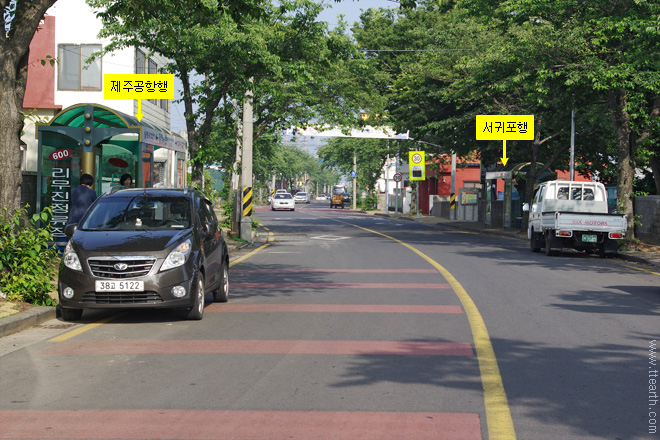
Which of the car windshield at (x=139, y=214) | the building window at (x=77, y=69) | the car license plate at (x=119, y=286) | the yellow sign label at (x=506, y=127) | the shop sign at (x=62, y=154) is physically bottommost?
the car license plate at (x=119, y=286)

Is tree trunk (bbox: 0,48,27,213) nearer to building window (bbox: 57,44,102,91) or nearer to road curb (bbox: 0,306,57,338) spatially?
road curb (bbox: 0,306,57,338)

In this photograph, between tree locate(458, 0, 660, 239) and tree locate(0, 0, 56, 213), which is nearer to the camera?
tree locate(0, 0, 56, 213)

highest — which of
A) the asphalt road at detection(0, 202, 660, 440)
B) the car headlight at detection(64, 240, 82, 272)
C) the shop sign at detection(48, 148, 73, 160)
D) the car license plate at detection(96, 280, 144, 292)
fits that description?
the shop sign at detection(48, 148, 73, 160)

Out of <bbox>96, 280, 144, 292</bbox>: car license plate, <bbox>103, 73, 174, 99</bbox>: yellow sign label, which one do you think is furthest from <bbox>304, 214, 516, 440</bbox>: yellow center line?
<bbox>103, 73, 174, 99</bbox>: yellow sign label

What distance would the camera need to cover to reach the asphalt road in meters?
5.37

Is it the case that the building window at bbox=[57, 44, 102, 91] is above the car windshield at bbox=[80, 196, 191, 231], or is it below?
above

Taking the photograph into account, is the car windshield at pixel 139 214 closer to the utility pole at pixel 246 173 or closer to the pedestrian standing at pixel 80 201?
the pedestrian standing at pixel 80 201

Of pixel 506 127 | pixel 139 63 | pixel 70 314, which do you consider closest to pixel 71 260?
pixel 70 314

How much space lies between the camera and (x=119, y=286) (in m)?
9.27

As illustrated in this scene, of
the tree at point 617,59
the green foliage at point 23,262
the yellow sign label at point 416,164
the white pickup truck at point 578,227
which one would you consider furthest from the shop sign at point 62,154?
the yellow sign label at point 416,164

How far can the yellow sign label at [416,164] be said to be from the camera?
5419cm

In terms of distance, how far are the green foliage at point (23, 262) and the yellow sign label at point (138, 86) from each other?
387 inches

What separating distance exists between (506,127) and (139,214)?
25933 millimetres

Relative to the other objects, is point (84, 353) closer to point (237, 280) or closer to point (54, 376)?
point (54, 376)
